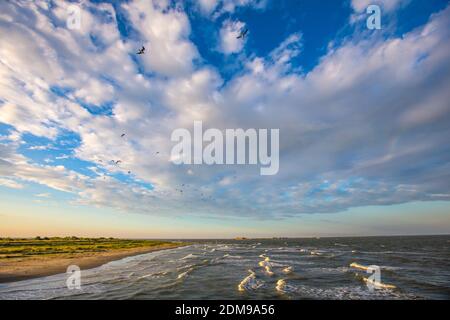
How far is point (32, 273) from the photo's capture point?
116 feet

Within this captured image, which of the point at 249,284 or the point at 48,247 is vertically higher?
the point at 249,284

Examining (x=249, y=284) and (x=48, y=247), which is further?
(x=48, y=247)

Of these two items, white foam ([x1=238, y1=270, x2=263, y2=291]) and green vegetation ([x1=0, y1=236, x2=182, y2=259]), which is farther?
green vegetation ([x1=0, y1=236, x2=182, y2=259])

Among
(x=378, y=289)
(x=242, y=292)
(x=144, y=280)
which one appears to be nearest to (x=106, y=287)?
(x=144, y=280)

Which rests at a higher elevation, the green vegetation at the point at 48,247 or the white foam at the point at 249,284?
the white foam at the point at 249,284

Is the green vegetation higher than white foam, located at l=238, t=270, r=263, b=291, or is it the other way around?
white foam, located at l=238, t=270, r=263, b=291

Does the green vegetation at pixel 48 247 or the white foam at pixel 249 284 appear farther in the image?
the green vegetation at pixel 48 247
